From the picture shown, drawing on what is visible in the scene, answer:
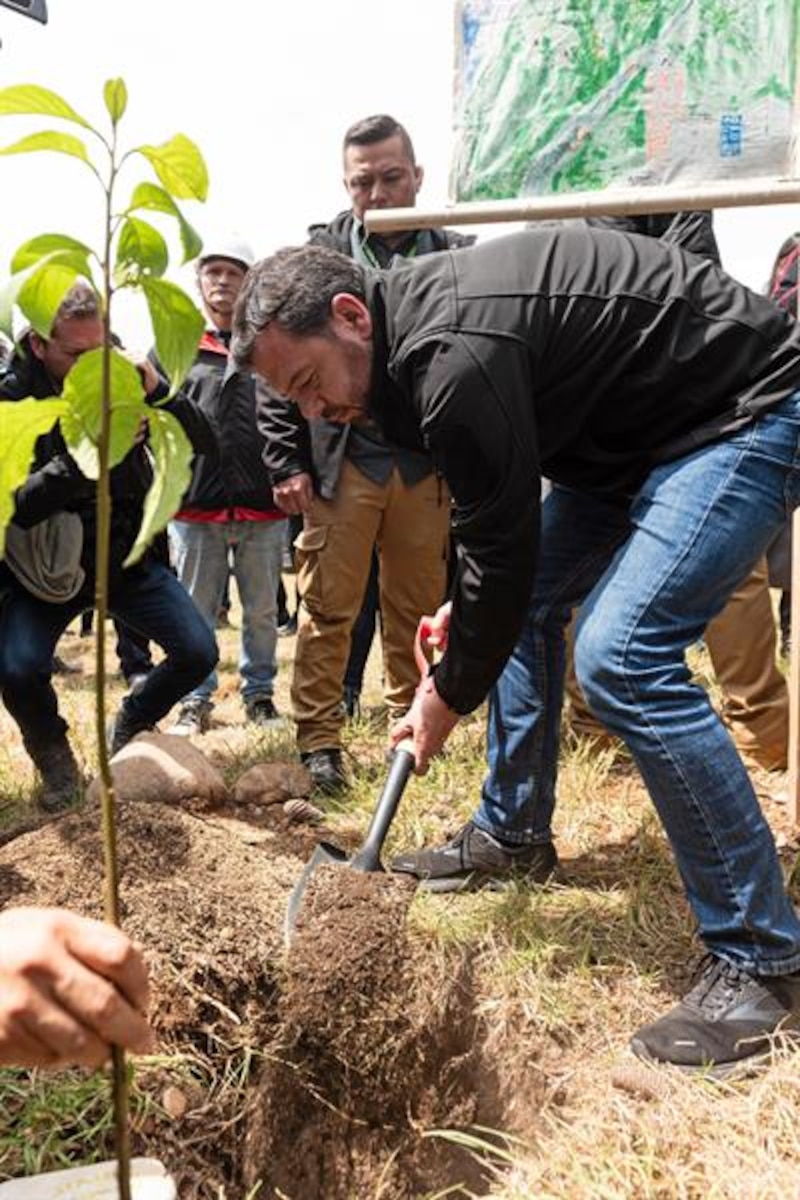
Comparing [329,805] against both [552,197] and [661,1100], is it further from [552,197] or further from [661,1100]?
[552,197]

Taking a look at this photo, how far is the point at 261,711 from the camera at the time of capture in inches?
171

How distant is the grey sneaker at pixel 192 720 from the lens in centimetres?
427

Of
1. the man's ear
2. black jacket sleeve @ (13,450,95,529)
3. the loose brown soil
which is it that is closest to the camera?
the loose brown soil

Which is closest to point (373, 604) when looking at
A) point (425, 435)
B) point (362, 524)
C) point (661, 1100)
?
point (362, 524)

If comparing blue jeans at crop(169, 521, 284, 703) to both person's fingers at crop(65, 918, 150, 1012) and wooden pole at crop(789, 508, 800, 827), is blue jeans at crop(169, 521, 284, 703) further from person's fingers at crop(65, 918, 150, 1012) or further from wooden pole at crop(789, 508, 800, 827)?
person's fingers at crop(65, 918, 150, 1012)

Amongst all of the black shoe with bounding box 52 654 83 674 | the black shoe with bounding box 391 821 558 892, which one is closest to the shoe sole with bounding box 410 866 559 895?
the black shoe with bounding box 391 821 558 892

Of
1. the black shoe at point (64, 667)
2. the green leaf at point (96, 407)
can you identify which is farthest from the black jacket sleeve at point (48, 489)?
the black shoe at point (64, 667)

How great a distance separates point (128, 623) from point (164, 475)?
280cm

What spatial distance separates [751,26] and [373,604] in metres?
2.46

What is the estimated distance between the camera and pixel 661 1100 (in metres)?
1.86

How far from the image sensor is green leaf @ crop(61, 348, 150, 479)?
0.87 meters

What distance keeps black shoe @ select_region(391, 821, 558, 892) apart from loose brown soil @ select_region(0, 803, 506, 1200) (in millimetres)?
426

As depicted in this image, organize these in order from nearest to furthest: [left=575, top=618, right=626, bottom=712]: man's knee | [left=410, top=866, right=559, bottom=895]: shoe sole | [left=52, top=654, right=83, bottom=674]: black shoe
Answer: [left=575, top=618, right=626, bottom=712]: man's knee → [left=410, top=866, right=559, bottom=895]: shoe sole → [left=52, top=654, right=83, bottom=674]: black shoe

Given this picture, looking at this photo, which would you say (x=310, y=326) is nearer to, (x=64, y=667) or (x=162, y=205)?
(x=162, y=205)
